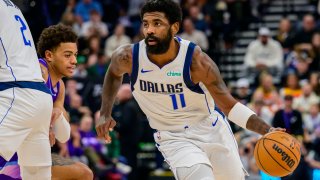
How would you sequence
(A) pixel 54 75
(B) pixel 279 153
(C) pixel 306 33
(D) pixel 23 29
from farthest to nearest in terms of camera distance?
(C) pixel 306 33, (A) pixel 54 75, (B) pixel 279 153, (D) pixel 23 29

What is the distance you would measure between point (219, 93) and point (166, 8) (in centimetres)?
91

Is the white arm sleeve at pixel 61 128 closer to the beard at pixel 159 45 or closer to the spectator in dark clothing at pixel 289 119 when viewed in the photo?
the beard at pixel 159 45

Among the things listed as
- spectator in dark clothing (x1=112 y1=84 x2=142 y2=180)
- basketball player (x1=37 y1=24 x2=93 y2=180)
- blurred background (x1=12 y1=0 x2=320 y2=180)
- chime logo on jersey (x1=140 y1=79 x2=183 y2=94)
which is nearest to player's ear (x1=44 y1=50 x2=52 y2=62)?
basketball player (x1=37 y1=24 x2=93 y2=180)

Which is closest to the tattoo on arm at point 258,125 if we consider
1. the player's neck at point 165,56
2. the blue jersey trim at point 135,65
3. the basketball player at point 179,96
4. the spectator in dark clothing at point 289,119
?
the basketball player at point 179,96

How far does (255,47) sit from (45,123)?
10.6 metres

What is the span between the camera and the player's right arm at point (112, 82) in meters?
7.21

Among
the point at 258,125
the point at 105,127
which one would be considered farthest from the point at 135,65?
the point at 258,125

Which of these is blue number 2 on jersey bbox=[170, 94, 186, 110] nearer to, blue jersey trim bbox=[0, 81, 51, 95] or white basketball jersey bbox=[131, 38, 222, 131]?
white basketball jersey bbox=[131, 38, 222, 131]

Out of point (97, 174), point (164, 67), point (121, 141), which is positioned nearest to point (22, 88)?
point (164, 67)

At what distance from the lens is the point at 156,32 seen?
6.97m

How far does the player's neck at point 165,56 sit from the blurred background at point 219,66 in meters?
3.15

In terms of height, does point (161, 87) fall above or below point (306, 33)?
above

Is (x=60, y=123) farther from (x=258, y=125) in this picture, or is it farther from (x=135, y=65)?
(x=258, y=125)

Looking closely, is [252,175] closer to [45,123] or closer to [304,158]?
[304,158]
